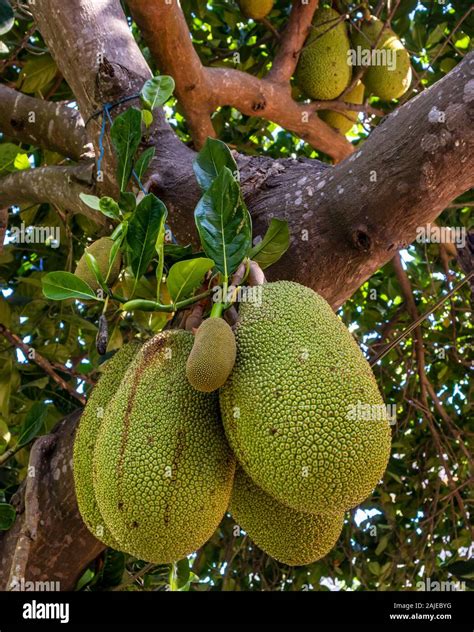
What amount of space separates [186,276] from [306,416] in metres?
0.26

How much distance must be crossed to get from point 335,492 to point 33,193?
125 centimetres

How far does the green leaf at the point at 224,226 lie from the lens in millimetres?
1020

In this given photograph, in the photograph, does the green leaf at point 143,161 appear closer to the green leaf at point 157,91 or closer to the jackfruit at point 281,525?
the green leaf at point 157,91

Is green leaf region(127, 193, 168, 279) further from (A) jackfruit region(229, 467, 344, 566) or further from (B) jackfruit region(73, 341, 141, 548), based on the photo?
(A) jackfruit region(229, 467, 344, 566)

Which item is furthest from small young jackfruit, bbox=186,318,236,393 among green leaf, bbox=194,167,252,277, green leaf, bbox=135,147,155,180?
green leaf, bbox=135,147,155,180

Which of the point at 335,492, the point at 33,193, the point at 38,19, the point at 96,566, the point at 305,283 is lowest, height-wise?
the point at 96,566


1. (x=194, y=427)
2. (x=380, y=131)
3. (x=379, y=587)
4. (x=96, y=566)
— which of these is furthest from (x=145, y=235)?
(x=379, y=587)

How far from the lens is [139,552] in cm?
93

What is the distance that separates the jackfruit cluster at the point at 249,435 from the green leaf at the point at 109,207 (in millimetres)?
214

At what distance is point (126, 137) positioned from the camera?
1.16m

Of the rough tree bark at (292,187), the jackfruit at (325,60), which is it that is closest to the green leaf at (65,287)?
the rough tree bark at (292,187)

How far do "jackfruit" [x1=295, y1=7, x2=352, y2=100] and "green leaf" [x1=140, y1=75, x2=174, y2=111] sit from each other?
1.36m

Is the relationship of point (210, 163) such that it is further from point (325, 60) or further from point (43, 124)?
point (325, 60)
